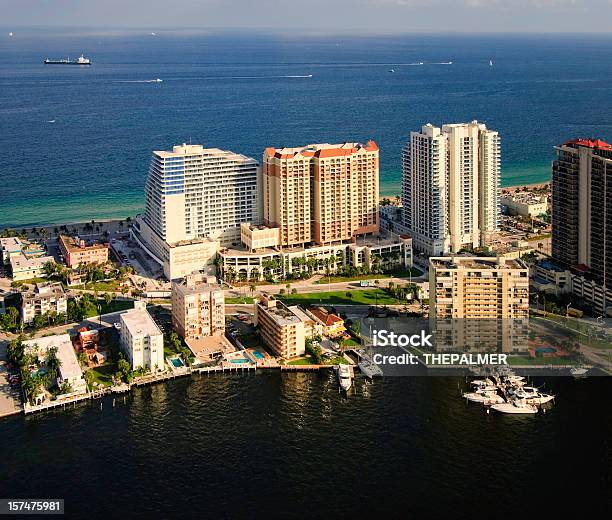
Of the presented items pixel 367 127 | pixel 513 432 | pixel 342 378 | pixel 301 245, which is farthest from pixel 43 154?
pixel 513 432

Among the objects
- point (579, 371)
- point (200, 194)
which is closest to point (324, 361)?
point (579, 371)

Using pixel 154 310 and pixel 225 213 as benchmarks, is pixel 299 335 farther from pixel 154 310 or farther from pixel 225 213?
pixel 225 213

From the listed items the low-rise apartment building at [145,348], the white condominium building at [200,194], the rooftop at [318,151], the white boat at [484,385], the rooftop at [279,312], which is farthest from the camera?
the rooftop at [318,151]

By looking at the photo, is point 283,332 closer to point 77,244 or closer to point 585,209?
point 585,209

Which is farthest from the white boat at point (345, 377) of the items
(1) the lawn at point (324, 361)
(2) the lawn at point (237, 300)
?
(2) the lawn at point (237, 300)

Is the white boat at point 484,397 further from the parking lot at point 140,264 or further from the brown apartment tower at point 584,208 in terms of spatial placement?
the parking lot at point 140,264
